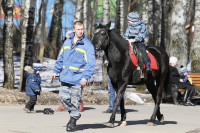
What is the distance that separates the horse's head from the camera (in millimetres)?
10711

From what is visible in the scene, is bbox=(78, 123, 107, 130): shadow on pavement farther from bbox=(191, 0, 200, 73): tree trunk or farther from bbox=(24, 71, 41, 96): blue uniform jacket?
bbox=(191, 0, 200, 73): tree trunk

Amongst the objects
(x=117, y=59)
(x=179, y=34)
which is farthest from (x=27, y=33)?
(x=117, y=59)

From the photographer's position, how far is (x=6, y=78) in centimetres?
1964

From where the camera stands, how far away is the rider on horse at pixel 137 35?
455 inches

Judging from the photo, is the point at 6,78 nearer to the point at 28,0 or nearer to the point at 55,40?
the point at 28,0

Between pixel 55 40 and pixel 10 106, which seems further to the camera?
pixel 55 40

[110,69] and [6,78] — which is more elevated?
[110,69]

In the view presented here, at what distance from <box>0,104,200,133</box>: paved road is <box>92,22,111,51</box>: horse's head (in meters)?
1.57

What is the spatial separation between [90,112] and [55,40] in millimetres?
32770

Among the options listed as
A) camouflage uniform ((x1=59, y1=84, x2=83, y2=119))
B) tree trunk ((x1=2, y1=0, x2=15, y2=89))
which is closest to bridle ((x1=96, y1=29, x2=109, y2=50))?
camouflage uniform ((x1=59, y1=84, x2=83, y2=119))

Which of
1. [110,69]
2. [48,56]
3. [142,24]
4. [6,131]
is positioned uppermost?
[142,24]

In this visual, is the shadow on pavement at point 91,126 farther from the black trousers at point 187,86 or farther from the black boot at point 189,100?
the black trousers at point 187,86

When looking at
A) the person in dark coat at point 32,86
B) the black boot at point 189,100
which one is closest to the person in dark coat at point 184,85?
the black boot at point 189,100

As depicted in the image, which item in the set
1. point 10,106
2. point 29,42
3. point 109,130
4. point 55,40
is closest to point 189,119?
point 109,130
